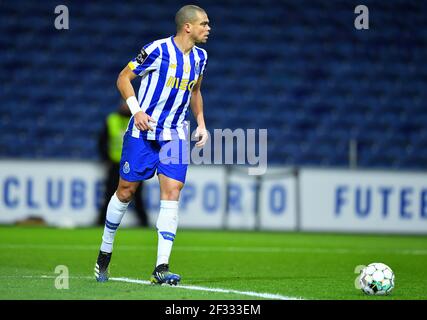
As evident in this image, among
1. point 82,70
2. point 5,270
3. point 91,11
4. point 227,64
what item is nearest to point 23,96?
point 82,70

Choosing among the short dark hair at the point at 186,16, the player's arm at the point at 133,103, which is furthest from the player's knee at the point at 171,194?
the short dark hair at the point at 186,16

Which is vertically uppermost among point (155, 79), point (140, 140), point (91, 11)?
point (91, 11)

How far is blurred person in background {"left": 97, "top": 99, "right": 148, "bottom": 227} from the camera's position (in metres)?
14.2

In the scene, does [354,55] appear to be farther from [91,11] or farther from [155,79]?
[155,79]

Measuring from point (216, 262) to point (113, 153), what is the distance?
5.83 m

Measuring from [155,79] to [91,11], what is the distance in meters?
12.6

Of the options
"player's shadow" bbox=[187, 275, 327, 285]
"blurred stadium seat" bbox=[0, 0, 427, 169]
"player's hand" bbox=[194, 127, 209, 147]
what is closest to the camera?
"player's hand" bbox=[194, 127, 209, 147]

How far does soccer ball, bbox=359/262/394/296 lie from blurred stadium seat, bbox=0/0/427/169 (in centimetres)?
1076

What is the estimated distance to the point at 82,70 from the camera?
18016 millimetres

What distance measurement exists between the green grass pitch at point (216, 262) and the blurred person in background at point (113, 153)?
1.39 feet

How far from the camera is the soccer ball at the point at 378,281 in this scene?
20.1ft

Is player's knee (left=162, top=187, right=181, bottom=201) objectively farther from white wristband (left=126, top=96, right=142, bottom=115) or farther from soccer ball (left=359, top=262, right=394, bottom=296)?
soccer ball (left=359, top=262, right=394, bottom=296)

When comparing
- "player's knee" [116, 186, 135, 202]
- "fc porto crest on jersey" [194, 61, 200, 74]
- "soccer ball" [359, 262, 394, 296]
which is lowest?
"soccer ball" [359, 262, 394, 296]

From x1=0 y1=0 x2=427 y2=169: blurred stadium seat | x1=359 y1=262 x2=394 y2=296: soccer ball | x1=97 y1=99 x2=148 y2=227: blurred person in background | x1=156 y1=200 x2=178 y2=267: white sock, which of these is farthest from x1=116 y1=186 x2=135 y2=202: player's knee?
x1=0 y1=0 x2=427 y2=169: blurred stadium seat
